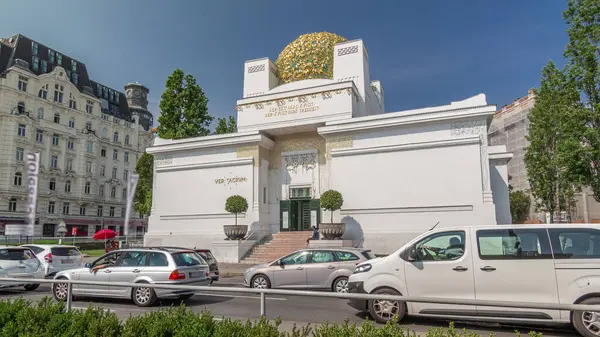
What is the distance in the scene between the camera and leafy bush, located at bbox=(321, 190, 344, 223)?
856 inches

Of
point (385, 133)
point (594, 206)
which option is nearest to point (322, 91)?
point (385, 133)

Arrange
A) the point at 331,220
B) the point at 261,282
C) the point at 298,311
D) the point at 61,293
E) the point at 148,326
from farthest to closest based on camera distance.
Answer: the point at 331,220, the point at 261,282, the point at 61,293, the point at 298,311, the point at 148,326

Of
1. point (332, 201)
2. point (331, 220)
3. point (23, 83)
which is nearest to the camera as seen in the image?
point (332, 201)

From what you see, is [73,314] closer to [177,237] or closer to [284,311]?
[284,311]

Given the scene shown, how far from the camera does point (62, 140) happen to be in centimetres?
5209

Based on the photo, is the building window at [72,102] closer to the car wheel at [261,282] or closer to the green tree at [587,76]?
the car wheel at [261,282]

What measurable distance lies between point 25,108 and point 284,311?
177 ft

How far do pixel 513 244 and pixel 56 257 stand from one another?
16.2 metres

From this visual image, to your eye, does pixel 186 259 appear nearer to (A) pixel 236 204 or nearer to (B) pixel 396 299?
(B) pixel 396 299

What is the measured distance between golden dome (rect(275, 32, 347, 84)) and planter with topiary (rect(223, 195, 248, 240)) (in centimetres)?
1022

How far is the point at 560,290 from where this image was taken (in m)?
6.77

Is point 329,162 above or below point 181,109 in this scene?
below

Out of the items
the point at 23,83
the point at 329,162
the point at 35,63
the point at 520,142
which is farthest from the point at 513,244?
the point at 35,63

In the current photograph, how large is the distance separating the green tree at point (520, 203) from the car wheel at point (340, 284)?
42.3 meters
